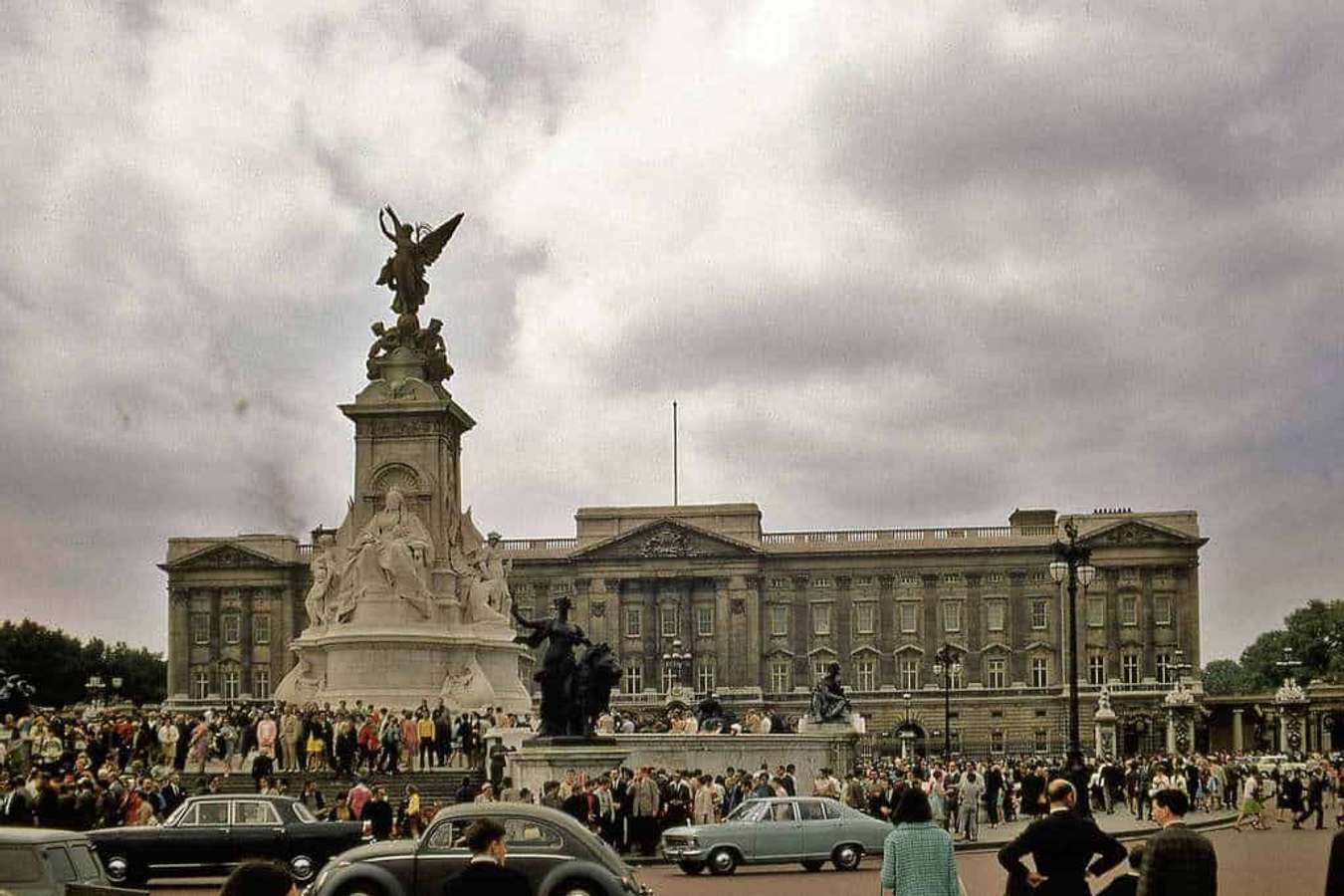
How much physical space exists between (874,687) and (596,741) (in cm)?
9450

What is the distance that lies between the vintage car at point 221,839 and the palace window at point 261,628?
103 m

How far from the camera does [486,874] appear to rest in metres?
10.3

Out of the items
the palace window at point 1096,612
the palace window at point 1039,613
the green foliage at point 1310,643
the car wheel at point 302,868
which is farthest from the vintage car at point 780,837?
the green foliage at point 1310,643

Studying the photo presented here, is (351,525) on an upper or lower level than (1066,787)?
upper

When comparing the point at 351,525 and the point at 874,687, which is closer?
the point at 351,525

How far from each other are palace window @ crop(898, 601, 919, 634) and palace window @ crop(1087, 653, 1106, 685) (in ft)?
39.5

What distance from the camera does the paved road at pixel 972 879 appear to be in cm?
2517

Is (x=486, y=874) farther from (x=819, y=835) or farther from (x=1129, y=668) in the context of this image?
(x=1129, y=668)

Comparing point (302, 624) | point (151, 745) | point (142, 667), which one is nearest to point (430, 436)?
point (151, 745)

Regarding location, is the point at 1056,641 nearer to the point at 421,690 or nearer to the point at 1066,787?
the point at 421,690

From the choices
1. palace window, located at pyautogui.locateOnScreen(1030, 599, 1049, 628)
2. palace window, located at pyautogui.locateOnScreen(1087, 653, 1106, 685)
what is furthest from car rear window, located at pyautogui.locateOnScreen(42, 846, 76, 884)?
palace window, located at pyautogui.locateOnScreen(1030, 599, 1049, 628)

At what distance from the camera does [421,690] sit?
45531 millimetres

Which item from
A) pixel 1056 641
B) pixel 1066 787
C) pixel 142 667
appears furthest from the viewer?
pixel 142 667

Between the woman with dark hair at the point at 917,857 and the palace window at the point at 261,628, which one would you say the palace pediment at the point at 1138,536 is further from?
the woman with dark hair at the point at 917,857
